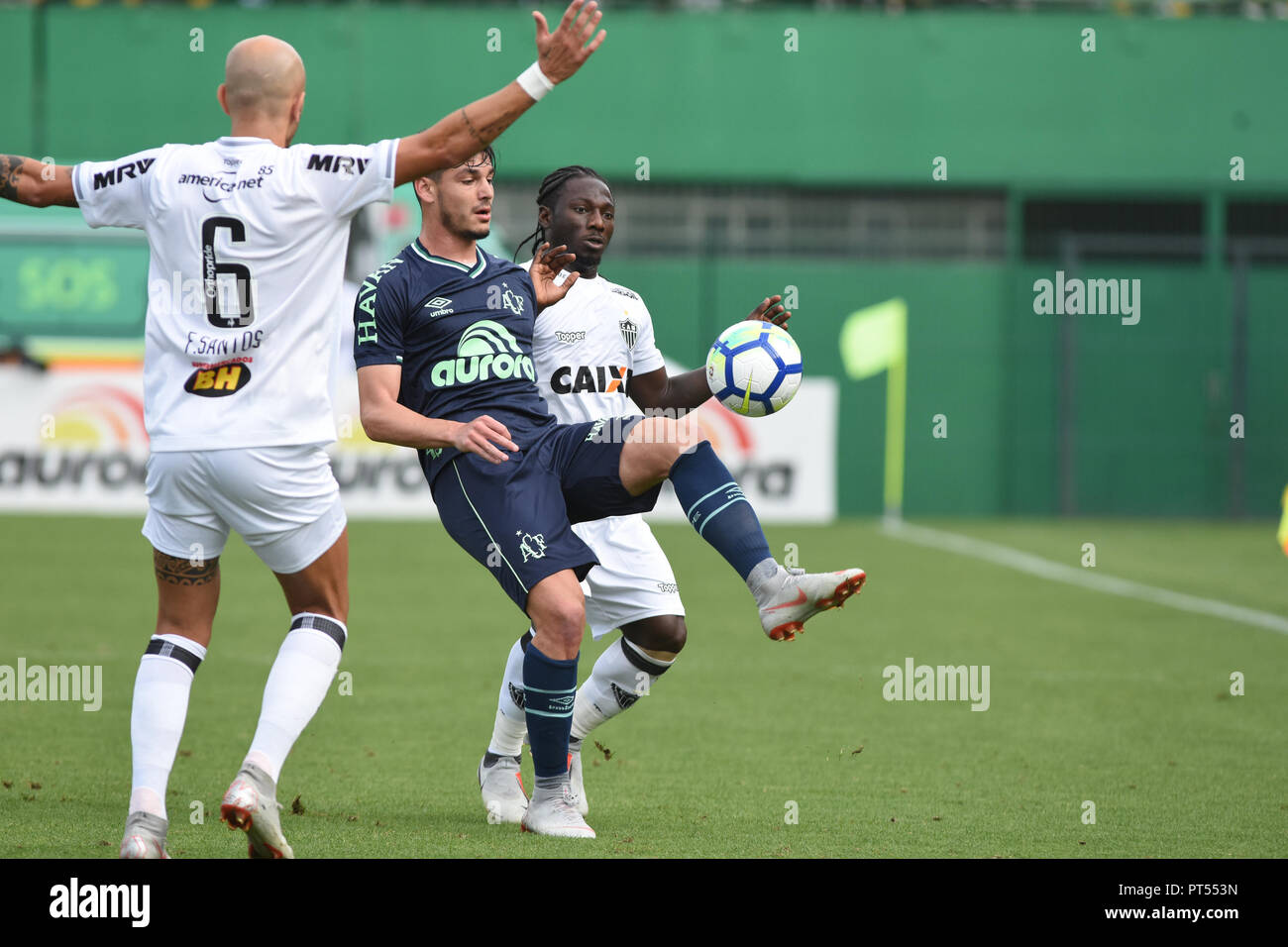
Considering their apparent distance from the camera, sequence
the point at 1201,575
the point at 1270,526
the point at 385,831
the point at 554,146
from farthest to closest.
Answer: the point at 554,146 → the point at 1270,526 → the point at 1201,575 → the point at 385,831

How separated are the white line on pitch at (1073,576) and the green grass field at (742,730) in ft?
0.80

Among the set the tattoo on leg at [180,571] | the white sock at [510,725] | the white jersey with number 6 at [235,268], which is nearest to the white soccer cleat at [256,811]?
the tattoo on leg at [180,571]

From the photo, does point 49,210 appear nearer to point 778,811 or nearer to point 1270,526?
point 1270,526

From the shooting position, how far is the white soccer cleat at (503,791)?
5262 mm

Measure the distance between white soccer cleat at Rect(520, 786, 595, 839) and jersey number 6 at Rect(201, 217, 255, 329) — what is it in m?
1.70

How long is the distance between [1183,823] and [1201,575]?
927cm

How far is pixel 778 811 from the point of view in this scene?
5387 mm

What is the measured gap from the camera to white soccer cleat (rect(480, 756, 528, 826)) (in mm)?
5262

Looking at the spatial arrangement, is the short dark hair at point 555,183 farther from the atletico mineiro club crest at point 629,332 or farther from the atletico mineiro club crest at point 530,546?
the atletico mineiro club crest at point 530,546

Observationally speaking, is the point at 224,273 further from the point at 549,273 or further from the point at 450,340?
the point at 549,273

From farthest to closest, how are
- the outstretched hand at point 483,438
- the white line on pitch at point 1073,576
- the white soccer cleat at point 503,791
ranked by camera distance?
the white line on pitch at point 1073,576
the white soccer cleat at point 503,791
the outstretched hand at point 483,438

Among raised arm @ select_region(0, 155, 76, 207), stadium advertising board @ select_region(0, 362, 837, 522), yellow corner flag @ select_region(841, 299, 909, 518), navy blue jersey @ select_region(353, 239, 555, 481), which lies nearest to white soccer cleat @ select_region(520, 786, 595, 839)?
navy blue jersey @ select_region(353, 239, 555, 481)

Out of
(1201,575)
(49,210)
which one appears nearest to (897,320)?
(1201,575)

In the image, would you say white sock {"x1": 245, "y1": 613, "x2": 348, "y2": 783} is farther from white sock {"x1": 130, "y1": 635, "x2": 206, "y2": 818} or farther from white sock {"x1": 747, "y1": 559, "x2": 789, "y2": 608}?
white sock {"x1": 747, "y1": 559, "x2": 789, "y2": 608}
